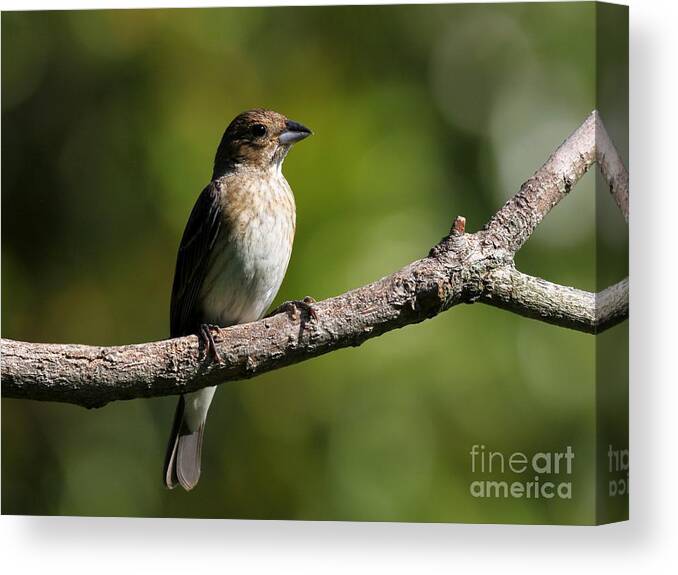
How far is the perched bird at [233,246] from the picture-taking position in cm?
603

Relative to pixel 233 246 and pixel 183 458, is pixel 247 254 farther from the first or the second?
pixel 183 458

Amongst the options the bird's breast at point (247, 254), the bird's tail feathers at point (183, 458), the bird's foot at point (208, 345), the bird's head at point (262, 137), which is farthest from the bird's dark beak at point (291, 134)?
the bird's tail feathers at point (183, 458)

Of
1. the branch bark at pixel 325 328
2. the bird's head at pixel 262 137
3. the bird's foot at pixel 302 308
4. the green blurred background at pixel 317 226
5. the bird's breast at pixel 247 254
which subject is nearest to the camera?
the branch bark at pixel 325 328

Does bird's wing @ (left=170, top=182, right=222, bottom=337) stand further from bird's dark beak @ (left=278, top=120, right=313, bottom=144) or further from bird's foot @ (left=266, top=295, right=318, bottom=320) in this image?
bird's foot @ (left=266, top=295, right=318, bottom=320)

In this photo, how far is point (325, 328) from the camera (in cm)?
543

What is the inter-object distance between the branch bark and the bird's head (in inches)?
43.8

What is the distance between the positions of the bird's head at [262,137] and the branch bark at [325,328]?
1.11m

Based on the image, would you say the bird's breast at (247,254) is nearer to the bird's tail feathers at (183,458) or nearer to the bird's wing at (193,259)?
the bird's wing at (193,259)

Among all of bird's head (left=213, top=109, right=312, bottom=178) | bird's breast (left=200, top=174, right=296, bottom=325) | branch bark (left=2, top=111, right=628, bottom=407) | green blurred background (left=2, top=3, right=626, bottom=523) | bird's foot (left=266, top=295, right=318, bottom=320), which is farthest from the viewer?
bird's head (left=213, top=109, right=312, bottom=178)

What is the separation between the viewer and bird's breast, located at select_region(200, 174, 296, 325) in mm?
6008

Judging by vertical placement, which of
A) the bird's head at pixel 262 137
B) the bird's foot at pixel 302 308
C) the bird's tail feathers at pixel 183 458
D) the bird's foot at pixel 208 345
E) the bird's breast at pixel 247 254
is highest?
the bird's head at pixel 262 137

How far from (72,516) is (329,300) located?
75.2 inches

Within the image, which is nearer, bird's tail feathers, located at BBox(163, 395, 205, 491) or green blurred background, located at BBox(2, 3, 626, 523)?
green blurred background, located at BBox(2, 3, 626, 523)

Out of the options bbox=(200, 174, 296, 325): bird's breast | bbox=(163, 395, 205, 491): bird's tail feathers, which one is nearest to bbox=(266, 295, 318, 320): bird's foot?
bbox=(200, 174, 296, 325): bird's breast
